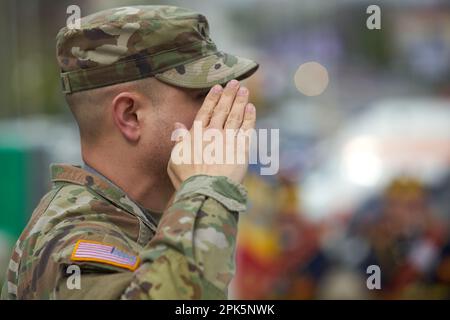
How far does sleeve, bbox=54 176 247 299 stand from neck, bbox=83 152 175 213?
340 millimetres

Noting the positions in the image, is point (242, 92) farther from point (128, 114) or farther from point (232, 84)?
point (128, 114)

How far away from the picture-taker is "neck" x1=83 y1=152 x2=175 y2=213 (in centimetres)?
234

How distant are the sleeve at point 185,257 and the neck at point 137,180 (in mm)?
340

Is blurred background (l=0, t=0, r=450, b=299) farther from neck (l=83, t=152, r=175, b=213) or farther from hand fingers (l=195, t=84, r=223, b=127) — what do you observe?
hand fingers (l=195, t=84, r=223, b=127)

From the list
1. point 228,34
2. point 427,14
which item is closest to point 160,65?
point 228,34

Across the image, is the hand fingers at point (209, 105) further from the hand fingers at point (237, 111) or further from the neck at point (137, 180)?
the neck at point (137, 180)

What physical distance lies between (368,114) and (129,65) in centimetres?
524

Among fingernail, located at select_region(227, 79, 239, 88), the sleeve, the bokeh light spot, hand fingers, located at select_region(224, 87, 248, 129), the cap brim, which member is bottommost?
the sleeve

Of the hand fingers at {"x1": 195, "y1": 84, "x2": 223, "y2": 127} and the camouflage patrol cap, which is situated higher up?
the camouflage patrol cap

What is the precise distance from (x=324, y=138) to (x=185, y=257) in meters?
5.44

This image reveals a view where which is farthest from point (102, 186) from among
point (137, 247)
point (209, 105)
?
point (209, 105)

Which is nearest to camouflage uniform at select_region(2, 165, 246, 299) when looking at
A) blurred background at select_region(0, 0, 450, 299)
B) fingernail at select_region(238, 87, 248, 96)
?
fingernail at select_region(238, 87, 248, 96)

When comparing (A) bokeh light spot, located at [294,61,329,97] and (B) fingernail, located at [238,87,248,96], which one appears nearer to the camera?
(B) fingernail, located at [238,87,248,96]
